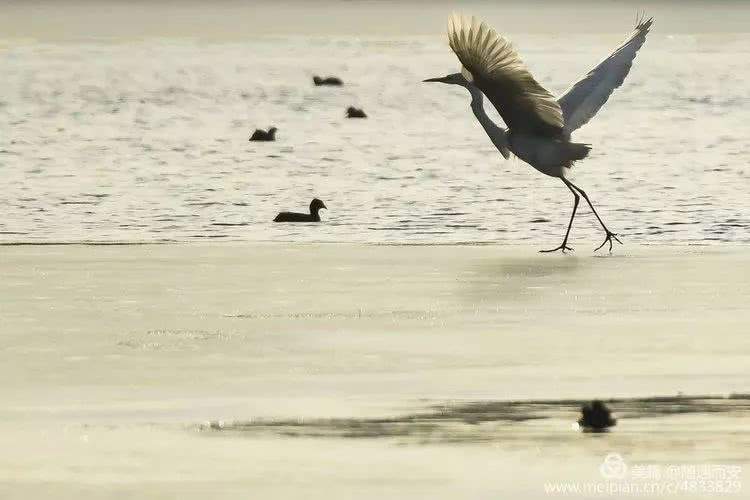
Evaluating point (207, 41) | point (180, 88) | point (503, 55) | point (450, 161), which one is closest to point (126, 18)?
point (207, 41)

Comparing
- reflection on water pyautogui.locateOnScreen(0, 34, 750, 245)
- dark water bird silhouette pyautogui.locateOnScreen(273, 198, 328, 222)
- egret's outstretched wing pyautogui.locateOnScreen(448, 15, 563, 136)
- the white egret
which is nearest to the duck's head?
dark water bird silhouette pyautogui.locateOnScreen(273, 198, 328, 222)

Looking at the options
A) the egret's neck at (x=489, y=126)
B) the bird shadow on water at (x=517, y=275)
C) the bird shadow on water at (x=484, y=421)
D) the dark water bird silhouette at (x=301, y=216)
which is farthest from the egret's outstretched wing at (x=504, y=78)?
the bird shadow on water at (x=484, y=421)

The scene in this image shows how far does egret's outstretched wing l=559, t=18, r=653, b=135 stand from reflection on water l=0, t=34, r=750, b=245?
0.93 metres

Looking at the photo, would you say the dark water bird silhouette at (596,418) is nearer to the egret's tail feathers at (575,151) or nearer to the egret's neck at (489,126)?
the egret's neck at (489,126)

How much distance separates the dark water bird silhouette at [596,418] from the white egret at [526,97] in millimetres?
6620

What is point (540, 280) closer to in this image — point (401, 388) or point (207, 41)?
point (401, 388)

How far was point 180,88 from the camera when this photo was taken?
49.9 metres

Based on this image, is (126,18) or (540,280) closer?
(540,280)

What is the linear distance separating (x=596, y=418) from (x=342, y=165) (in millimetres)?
16453

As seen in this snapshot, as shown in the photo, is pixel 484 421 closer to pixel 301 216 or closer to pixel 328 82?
pixel 301 216

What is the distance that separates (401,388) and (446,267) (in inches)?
181

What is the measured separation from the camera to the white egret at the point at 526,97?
14742 mm

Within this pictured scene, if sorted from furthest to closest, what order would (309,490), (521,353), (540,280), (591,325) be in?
(540,280)
(591,325)
(521,353)
(309,490)

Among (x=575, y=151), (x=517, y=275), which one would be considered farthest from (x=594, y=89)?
(x=517, y=275)
